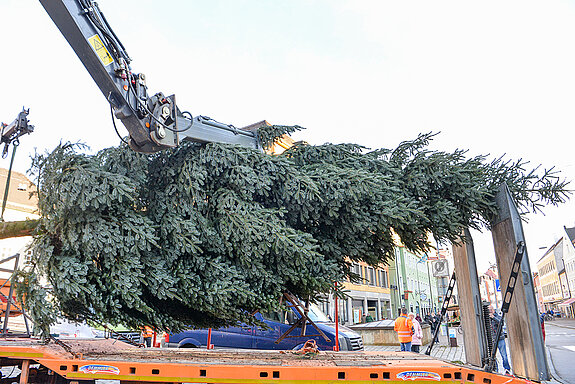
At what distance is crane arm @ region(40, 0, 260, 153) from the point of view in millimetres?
5930

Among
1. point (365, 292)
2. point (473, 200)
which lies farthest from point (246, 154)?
point (365, 292)

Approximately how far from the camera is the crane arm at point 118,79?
5.93m

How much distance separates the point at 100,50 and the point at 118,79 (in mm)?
444

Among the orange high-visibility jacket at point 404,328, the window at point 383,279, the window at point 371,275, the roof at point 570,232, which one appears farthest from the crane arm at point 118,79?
the roof at point 570,232

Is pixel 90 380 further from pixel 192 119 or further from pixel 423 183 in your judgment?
pixel 423 183

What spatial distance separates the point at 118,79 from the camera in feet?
20.1

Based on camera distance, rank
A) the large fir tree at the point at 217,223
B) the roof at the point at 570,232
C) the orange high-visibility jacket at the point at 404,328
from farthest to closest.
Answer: the roof at the point at 570,232 → the orange high-visibility jacket at the point at 404,328 → the large fir tree at the point at 217,223

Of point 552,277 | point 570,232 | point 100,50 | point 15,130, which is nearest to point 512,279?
point 100,50

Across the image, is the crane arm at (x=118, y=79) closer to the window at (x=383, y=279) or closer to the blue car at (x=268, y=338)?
the blue car at (x=268, y=338)

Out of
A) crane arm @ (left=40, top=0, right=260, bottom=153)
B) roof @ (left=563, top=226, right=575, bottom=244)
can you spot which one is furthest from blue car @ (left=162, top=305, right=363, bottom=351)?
roof @ (left=563, top=226, right=575, bottom=244)

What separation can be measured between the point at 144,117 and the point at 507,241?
5.59m

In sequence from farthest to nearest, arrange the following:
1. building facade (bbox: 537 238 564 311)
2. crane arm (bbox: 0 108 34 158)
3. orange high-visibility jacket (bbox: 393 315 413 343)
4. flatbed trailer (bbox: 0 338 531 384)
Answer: building facade (bbox: 537 238 564 311)
orange high-visibility jacket (bbox: 393 315 413 343)
crane arm (bbox: 0 108 34 158)
flatbed trailer (bbox: 0 338 531 384)

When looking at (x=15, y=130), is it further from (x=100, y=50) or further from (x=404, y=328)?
(x=404, y=328)

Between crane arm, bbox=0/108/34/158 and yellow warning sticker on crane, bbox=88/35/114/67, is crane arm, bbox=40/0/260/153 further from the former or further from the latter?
crane arm, bbox=0/108/34/158
